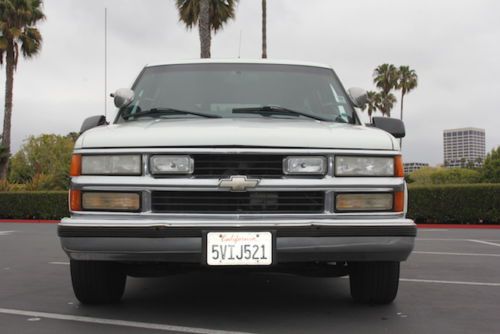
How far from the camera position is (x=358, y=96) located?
483cm

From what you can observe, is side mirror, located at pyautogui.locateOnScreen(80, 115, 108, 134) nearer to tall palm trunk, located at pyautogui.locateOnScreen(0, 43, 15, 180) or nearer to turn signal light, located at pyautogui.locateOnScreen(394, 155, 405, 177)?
turn signal light, located at pyautogui.locateOnScreen(394, 155, 405, 177)

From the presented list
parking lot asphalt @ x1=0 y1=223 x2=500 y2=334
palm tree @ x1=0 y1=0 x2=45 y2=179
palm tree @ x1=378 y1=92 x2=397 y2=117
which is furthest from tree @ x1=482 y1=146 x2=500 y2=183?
parking lot asphalt @ x1=0 y1=223 x2=500 y2=334

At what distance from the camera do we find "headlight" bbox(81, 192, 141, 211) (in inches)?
140

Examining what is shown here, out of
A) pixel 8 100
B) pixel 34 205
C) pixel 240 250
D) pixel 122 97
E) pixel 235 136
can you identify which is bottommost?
pixel 34 205

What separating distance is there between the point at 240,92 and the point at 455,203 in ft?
46.0

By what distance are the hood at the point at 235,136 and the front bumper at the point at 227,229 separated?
46cm

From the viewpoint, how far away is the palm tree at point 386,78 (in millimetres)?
52375

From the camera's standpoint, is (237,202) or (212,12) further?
(212,12)

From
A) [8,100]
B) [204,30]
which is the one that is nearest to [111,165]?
[204,30]

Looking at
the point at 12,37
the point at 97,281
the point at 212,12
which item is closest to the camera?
the point at 97,281

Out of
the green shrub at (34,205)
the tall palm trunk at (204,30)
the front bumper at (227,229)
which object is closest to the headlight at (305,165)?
the front bumper at (227,229)

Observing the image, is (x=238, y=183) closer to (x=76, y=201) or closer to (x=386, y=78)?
(x=76, y=201)

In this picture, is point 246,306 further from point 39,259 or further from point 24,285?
point 39,259

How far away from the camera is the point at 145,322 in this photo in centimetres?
382
